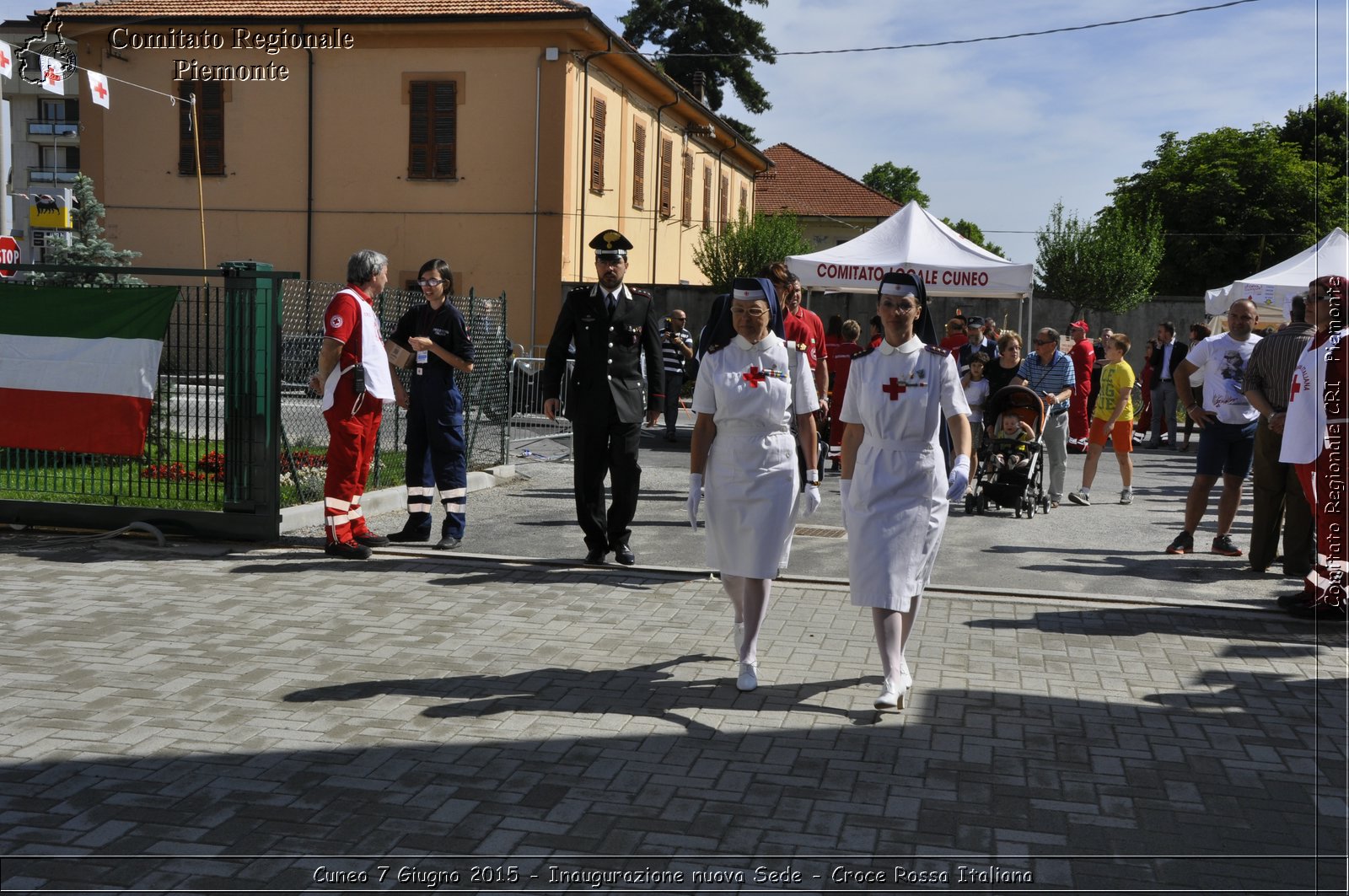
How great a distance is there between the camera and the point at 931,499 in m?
5.59

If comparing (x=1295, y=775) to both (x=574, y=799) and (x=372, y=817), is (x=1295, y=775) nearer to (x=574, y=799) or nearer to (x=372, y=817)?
(x=574, y=799)

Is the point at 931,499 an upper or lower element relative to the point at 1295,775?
upper

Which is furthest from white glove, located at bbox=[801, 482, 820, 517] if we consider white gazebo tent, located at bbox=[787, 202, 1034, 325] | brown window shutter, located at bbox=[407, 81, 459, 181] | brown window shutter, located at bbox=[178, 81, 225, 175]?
brown window shutter, located at bbox=[178, 81, 225, 175]

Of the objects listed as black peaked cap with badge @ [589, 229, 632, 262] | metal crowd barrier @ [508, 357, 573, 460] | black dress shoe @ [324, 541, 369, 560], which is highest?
black peaked cap with badge @ [589, 229, 632, 262]

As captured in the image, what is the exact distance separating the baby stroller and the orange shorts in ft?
3.51

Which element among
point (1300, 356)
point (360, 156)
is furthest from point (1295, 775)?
point (360, 156)

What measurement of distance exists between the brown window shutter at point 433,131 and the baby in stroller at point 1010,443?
1998cm

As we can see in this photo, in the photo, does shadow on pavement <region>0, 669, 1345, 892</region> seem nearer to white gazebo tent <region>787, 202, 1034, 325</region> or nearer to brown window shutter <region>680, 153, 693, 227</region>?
white gazebo tent <region>787, 202, 1034, 325</region>

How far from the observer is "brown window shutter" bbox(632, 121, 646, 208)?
34750 mm

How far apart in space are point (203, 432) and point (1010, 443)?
7.44 meters

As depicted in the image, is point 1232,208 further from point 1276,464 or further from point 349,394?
point 349,394

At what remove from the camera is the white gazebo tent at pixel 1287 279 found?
60.1 ft

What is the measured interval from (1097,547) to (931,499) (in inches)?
214

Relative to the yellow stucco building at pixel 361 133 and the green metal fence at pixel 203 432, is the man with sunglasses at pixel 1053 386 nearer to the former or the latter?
the green metal fence at pixel 203 432
